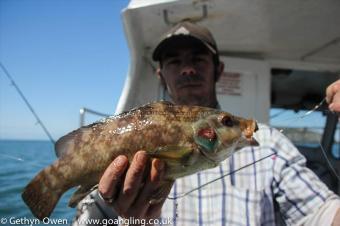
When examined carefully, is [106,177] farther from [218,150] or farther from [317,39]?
[317,39]

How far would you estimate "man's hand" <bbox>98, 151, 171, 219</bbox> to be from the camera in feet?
5.42

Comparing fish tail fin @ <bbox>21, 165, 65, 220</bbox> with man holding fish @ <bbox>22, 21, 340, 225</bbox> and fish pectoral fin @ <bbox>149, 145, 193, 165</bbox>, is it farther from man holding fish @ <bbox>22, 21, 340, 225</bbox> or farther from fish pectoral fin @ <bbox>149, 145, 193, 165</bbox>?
fish pectoral fin @ <bbox>149, 145, 193, 165</bbox>

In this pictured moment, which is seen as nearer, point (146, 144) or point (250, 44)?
point (146, 144)

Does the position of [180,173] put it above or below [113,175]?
below

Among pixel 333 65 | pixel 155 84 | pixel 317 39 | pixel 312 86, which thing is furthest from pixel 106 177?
pixel 312 86

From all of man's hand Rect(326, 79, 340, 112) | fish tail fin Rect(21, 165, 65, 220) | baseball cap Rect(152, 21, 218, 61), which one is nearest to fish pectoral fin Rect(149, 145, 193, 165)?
fish tail fin Rect(21, 165, 65, 220)

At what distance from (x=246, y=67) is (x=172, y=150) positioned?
164 inches

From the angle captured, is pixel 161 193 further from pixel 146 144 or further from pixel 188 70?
pixel 188 70

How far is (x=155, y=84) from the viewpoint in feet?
17.1

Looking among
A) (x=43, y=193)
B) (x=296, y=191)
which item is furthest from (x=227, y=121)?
(x=296, y=191)

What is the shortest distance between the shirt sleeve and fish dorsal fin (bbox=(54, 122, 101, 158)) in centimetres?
158

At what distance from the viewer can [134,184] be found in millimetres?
1781

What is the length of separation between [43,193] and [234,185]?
4.75 ft

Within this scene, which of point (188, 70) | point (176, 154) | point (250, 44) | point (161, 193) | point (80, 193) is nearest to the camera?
point (176, 154)
